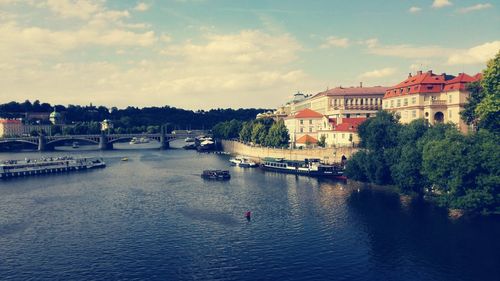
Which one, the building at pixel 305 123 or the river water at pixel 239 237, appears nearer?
the river water at pixel 239 237

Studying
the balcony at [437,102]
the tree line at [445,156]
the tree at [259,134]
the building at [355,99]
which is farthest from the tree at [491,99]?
the tree at [259,134]

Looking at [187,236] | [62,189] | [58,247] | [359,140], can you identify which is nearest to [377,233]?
[187,236]

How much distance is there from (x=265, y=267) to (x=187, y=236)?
16074 millimetres

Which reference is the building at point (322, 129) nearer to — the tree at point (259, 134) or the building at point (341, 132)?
the building at point (341, 132)

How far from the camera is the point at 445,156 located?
2950 inches

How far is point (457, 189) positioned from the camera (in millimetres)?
72875

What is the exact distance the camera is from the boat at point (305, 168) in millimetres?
119688

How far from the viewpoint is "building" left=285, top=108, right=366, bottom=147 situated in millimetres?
133750

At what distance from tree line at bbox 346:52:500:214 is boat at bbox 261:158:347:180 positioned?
21.1 ft

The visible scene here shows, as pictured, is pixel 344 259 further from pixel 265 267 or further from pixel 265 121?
pixel 265 121

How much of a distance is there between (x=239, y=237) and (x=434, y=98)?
7298cm

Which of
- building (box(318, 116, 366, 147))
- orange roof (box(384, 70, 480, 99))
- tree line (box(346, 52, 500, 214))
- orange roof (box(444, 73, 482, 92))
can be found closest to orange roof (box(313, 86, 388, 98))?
building (box(318, 116, 366, 147))

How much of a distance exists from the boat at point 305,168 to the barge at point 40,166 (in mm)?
58053

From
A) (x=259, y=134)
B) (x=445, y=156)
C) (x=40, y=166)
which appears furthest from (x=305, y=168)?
(x=40, y=166)
